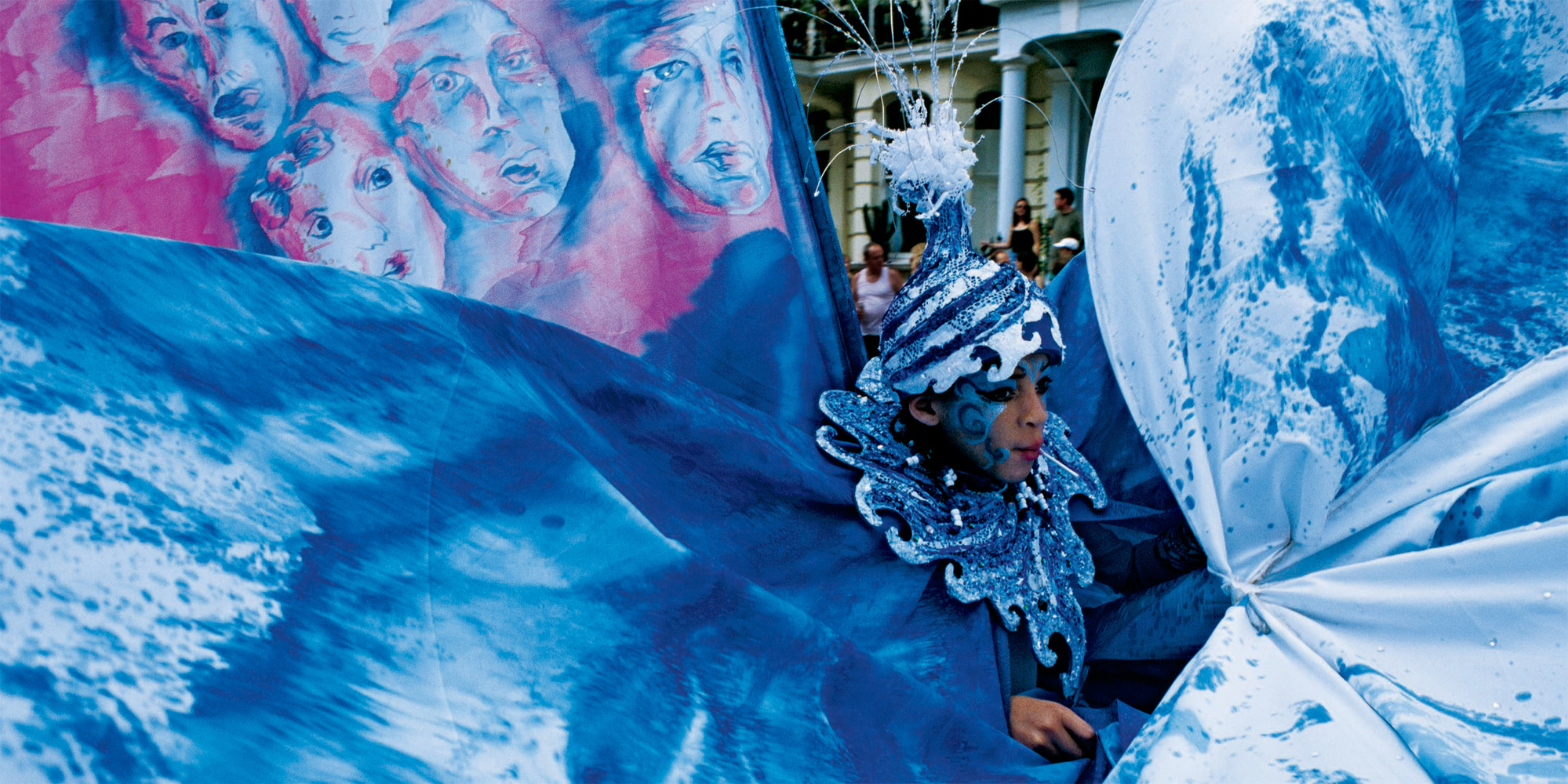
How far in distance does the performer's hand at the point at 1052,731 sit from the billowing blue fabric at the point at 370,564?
4 centimetres

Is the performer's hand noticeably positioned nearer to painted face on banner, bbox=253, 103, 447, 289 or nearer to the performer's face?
the performer's face

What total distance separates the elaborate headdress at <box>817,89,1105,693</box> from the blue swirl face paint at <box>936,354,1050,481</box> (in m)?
0.03

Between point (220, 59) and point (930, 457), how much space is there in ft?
4.03

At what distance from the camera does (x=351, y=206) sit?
1.91 metres

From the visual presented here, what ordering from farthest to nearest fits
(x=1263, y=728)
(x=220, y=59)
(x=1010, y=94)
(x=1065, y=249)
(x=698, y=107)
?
1. (x=1010, y=94)
2. (x=1065, y=249)
3. (x=698, y=107)
4. (x=220, y=59)
5. (x=1263, y=728)

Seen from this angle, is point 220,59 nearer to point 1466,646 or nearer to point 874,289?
point 1466,646

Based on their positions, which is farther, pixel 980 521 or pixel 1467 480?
pixel 980 521

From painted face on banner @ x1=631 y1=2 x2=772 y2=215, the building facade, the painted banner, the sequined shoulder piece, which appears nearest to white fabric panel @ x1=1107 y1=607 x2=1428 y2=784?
the sequined shoulder piece

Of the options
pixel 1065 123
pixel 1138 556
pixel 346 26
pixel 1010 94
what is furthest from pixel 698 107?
pixel 1010 94

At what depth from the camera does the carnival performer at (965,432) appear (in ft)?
5.90

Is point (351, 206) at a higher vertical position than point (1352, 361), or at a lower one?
higher

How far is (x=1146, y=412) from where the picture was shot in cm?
175

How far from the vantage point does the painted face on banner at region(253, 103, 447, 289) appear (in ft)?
6.09

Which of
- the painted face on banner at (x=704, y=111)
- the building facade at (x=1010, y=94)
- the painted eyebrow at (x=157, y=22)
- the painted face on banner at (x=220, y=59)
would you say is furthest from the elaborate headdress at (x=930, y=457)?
the building facade at (x=1010, y=94)
